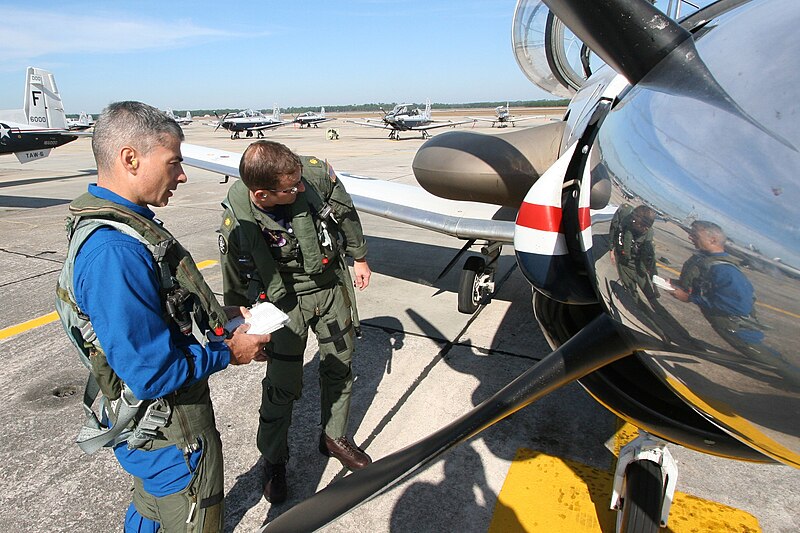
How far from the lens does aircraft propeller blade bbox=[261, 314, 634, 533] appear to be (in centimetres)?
146

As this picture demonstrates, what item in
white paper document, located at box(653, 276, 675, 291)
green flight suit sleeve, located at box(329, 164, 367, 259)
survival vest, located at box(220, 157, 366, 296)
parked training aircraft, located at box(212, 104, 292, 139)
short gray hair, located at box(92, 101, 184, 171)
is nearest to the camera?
white paper document, located at box(653, 276, 675, 291)

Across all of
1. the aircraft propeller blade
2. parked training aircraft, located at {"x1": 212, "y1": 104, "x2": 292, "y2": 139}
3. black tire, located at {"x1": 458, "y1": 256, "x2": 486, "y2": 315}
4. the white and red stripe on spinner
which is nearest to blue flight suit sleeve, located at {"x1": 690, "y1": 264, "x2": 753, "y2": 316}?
the aircraft propeller blade

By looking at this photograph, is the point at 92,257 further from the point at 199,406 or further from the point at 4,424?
the point at 4,424

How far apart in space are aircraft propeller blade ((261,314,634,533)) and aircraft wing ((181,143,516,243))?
2323 mm

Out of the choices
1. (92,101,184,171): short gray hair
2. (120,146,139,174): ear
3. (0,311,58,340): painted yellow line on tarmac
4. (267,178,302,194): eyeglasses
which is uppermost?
(92,101,184,171): short gray hair

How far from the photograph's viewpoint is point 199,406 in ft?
5.89

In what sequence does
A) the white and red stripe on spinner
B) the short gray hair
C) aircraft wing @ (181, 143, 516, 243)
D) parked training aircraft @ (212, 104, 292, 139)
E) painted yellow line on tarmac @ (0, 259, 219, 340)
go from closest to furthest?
1. the short gray hair
2. the white and red stripe on spinner
3. aircraft wing @ (181, 143, 516, 243)
4. painted yellow line on tarmac @ (0, 259, 219, 340)
5. parked training aircraft @ (212, 104, 292, 139)

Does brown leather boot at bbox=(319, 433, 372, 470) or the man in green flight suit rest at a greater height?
the man in green flight suit

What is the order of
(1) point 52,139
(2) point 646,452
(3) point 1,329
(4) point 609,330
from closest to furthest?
(4) point 609,330 → (2) point 646,452 → (3) point 1,329 → (1) point 52,139

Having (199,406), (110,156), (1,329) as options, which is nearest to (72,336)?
(199,406)

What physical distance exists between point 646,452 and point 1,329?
5596mm

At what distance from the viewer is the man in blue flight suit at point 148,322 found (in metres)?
1.49

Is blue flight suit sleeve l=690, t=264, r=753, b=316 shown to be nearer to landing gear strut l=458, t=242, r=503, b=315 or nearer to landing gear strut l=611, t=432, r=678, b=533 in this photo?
landing gear strut l=611, t=432, r=678, b=533

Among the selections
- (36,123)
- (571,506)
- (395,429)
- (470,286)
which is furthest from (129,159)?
(36,123)
